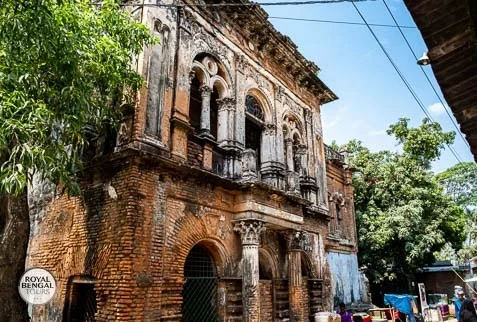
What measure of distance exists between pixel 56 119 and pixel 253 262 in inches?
214

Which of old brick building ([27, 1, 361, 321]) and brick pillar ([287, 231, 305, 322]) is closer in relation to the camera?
old brick building ([27, 1, 361, 321])

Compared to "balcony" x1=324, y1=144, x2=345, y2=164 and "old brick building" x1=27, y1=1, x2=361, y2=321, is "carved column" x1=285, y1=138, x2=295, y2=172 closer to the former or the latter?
"old brick building" x1=27, y1=1, x2=361, y2=321

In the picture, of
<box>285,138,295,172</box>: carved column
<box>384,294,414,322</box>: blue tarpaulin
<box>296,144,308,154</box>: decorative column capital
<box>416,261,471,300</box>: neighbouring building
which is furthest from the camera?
<box>416,261,471,300</box>: neighbouring building

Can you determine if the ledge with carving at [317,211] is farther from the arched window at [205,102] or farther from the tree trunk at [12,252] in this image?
Answer: the tree trunk at [12,252]

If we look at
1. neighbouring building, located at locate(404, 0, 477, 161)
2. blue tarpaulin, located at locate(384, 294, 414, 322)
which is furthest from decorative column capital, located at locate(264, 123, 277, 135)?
blue tarpaulin, located at locate(384, 294, 414, 322)

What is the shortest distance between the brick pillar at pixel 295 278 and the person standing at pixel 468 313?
156 inches

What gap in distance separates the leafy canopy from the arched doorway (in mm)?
3634

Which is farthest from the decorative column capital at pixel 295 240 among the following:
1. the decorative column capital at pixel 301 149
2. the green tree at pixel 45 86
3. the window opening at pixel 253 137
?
the green tree at pixel 45 86

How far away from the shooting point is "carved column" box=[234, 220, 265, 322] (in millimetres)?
8422

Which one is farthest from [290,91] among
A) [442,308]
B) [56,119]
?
[442,308]

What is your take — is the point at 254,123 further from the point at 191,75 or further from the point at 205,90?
the point at 191,75

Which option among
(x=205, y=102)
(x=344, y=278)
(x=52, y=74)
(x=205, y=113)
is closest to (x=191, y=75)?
(x=205, y=102)

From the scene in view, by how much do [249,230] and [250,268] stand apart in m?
0.90

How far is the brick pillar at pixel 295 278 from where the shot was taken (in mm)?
10195
